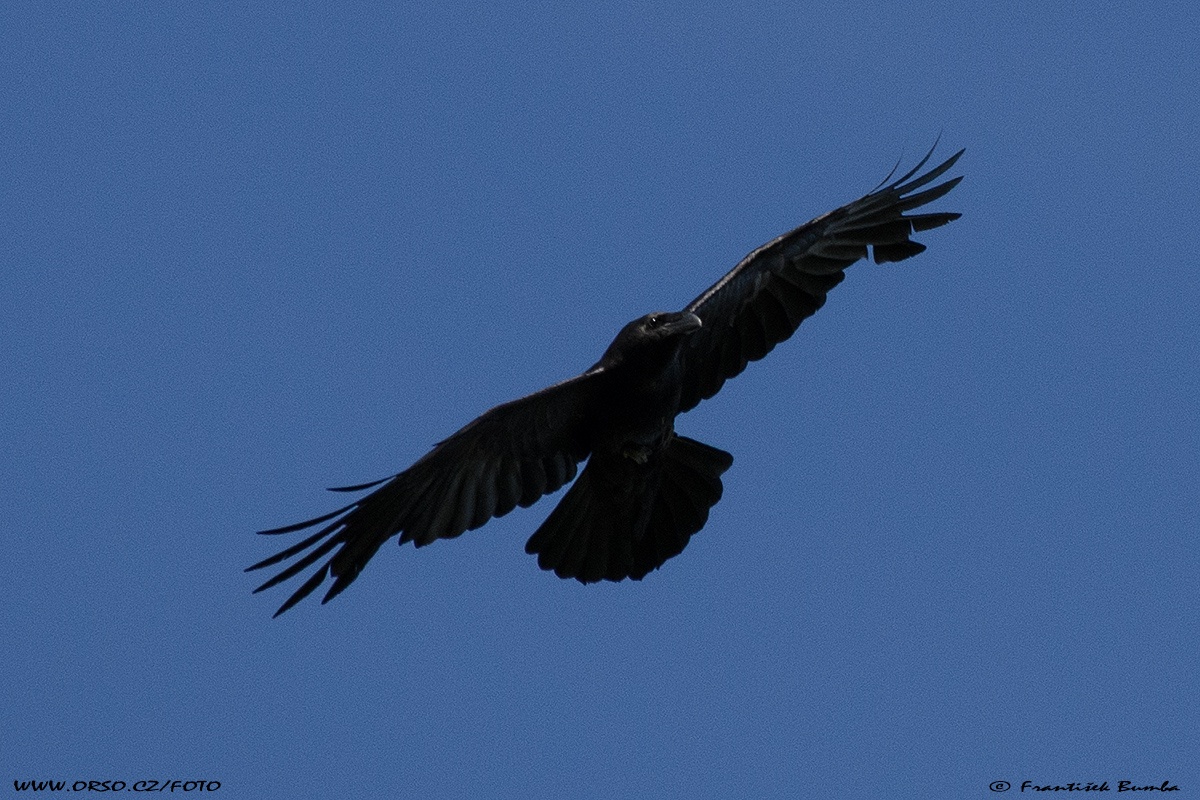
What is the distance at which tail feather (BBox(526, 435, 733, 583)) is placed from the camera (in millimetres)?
11898

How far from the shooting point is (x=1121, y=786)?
36.7 feet

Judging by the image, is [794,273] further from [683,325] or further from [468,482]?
[468,482]

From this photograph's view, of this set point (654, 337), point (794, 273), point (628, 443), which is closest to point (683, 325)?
point (654, 337)

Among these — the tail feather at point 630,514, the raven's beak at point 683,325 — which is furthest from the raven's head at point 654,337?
the tail feather at point 630,514

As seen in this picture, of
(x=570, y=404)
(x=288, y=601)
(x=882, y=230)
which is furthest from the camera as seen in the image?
(x=882, y=230)

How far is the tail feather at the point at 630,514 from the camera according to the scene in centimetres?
1190

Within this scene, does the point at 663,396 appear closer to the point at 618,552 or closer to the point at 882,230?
the point at 618,552

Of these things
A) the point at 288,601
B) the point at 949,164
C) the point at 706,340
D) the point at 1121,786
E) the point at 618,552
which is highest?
the point at 949,164

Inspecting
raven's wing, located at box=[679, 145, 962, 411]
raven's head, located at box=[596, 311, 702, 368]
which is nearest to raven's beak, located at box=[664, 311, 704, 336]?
raven's head, located at box=[596, 311, 702, 368]

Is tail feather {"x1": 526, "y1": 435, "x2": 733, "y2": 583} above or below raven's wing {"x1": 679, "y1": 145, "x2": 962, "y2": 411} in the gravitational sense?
below

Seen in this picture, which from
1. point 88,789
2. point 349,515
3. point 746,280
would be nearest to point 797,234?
point 746,280

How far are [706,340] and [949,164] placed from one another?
2.11 meters

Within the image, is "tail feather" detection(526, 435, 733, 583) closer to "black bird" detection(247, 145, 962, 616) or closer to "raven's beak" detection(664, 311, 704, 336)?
"black bird" detection(247, 145, 962, 616)

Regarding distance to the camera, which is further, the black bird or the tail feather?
the tail feather
